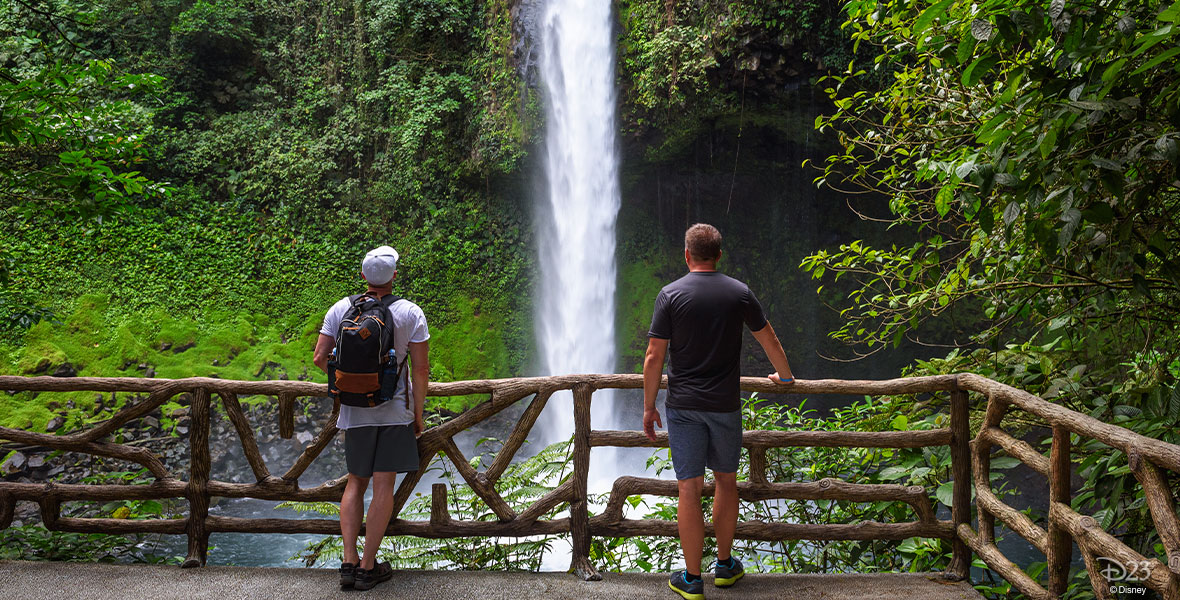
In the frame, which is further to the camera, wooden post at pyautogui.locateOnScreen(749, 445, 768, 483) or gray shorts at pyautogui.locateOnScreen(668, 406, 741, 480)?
wooden post at pyautogui.locateOnScreen(749, 445, 768, 483)

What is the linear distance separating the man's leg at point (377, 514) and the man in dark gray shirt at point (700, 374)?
1.24 m

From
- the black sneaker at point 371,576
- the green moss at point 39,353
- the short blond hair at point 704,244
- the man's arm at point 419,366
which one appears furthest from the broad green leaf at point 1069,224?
the green moss at point 39,353

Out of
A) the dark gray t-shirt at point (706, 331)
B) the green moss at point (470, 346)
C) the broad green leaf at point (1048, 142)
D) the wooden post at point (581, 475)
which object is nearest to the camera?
the broad green leaf at point (1048, 142)

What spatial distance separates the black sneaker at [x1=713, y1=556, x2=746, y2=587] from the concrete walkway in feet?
0.15

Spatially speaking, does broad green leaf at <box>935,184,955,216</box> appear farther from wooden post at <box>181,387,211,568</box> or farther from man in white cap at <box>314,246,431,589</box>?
wooden post at <box>181,387,211,568</box>

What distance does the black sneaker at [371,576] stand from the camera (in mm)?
3334

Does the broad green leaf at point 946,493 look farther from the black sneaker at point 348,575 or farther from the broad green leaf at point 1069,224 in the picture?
the black sneaker at point 348,575

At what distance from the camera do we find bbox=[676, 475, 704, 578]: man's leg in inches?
125

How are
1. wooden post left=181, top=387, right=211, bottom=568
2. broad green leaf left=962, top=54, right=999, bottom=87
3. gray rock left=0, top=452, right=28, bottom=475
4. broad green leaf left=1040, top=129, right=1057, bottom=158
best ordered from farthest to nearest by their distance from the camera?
gray rock left=0, top=452, right=28, bottom=475 → wooden post left=181, top=387, right=211, bottom=568 → broad green leaf left=962, top=54, right=999, bottom=87 → broad green leaf left=1040, top=129, right=1057, bottom=158

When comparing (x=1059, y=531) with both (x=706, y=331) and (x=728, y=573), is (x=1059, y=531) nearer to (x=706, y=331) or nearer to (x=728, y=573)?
(x=728, y=573)

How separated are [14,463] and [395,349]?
7598 millimetres

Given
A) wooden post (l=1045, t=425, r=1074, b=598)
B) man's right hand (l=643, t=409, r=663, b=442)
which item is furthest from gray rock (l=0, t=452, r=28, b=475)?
wooden post (l=1045, t=425, r=1074, b=598)

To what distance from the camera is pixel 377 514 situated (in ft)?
10.9

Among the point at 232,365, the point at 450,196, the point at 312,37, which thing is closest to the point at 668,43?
the point at 450,196
